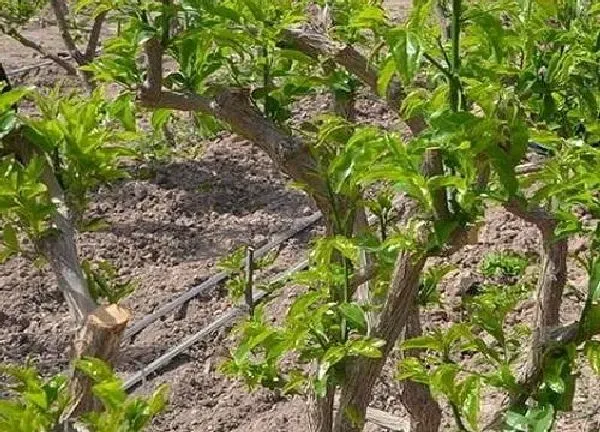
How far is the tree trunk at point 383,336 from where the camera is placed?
1.84m

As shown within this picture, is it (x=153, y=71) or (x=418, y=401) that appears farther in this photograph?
(x=418, y=401)

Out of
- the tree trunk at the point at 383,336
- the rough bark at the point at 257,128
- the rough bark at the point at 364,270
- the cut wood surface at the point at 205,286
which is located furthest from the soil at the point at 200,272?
the rough bark at the point at 257,128

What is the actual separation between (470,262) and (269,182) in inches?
57.1

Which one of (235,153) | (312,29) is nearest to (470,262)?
(235,153)

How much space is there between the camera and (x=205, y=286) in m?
4.59

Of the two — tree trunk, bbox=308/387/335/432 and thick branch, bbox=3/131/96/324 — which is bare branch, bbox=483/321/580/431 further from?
thick branch, bbox=3/131/96/324

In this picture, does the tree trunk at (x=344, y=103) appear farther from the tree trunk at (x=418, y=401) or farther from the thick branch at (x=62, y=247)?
the thick branch at (x=62, y=247)

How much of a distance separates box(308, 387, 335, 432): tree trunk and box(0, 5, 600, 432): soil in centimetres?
131

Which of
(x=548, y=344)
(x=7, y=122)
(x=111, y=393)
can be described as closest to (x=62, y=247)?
(x=7, y=122)

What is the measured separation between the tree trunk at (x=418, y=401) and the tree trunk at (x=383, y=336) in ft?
2.11

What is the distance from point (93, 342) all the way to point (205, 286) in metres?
2.97

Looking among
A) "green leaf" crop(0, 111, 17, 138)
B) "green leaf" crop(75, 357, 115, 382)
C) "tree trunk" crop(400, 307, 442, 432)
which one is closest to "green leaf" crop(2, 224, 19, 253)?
"green leaf" crop(0, 111, 17, 138)

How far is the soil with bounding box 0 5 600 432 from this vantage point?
3854 mm

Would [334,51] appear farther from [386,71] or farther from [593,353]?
[593,353]
